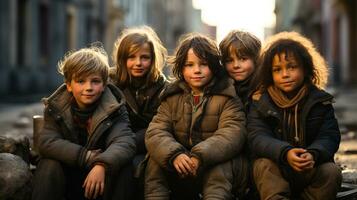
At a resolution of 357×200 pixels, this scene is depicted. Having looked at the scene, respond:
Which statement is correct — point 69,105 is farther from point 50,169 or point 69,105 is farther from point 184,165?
point 184,165

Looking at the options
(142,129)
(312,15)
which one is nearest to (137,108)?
(142,129)

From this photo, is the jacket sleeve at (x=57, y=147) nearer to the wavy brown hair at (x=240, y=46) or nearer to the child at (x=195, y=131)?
the child at (x=195, y=131)

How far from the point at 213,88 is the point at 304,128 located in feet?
1.87

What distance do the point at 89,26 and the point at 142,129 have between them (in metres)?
24.6

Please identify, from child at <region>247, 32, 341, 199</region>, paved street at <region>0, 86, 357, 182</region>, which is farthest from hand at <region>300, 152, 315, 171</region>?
paved street at <region>0, 86, 357, 182</region>

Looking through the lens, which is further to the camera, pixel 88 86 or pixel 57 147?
pixel 88 86

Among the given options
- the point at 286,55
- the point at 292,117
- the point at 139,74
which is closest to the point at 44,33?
the point at 139,74

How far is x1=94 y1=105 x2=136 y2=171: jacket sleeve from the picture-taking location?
343 centimetres

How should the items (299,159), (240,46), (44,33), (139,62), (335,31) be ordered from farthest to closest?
1. (335,31)
2. (44,33)
3. (139,62)
4. (240,46)
5. (299,159)

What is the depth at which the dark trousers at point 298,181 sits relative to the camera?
10.9 ft

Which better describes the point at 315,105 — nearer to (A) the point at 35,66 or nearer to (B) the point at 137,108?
(B) the point at 137,108

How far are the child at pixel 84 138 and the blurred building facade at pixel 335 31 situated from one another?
59.7 ft

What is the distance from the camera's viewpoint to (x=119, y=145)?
3.54 m

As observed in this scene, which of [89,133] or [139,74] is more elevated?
[139,74]
